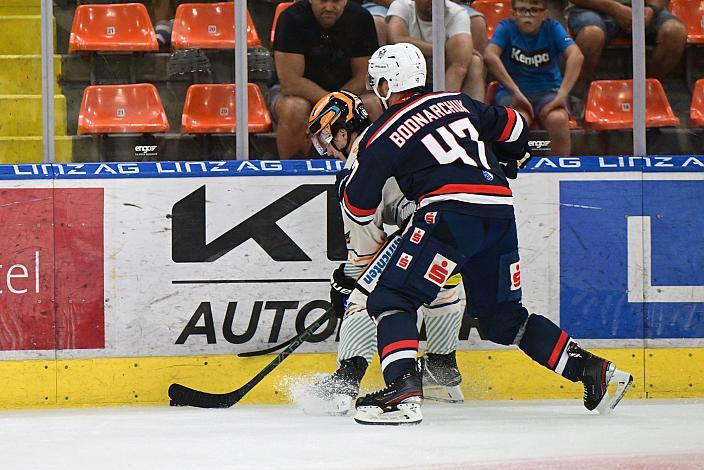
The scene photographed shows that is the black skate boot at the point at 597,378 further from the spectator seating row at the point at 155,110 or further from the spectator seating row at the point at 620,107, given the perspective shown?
the spectator seating row at the point at 155,110

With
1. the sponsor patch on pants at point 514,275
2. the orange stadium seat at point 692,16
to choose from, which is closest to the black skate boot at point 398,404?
the sponsor patch on pants at point 514,275

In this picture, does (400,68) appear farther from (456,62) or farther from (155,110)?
(155,110)

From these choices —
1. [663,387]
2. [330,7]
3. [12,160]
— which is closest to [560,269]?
[663,387]

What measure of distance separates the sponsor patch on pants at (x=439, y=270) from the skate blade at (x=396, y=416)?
40 centimetres

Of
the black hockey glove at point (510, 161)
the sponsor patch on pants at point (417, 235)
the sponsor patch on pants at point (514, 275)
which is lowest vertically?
the sponsor patch on pants at point (514, 275)

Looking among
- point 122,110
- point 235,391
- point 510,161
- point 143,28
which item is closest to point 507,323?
point 510,161

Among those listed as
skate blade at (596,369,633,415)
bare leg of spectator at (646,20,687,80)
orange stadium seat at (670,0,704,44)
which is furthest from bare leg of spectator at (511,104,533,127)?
skate blade at (596,369,633,415)

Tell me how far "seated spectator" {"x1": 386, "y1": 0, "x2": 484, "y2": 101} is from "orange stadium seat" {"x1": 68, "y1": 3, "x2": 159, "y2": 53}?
1017 mm

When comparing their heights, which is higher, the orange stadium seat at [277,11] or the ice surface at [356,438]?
the orange stadium seat at [277,11]

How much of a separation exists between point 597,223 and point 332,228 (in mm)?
1046

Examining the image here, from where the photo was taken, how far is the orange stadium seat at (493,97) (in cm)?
478

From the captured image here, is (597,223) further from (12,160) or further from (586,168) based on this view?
(12,160)

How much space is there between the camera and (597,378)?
397 cm

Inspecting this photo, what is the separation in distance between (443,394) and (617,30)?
1.65 meters
